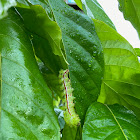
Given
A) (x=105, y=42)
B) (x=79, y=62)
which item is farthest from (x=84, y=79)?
(x=105, y=42)

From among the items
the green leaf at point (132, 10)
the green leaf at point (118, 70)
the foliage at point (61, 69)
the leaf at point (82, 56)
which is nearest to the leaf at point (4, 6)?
the foliage at point (61, 69)

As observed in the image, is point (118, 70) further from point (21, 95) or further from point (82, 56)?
point (21, 95)

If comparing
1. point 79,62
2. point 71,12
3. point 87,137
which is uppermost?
point 71,12

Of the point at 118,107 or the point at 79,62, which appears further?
the point at 118,107

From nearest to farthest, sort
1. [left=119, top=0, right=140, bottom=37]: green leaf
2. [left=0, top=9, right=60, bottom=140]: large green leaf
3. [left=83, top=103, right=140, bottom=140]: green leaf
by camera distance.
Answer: [left=0, top=9, right=60, bottom=140]: large green leaf, [left=83, top=103, right=140, bottom=140]: green leaf, [left=119, top=0, right=140, bottom=37]: green leaf

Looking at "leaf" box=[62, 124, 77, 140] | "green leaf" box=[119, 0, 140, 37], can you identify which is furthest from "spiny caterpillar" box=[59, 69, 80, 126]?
"green leaf" box=[119, 0, 140, 37]

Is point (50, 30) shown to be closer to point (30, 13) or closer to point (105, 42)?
point (30, 13)

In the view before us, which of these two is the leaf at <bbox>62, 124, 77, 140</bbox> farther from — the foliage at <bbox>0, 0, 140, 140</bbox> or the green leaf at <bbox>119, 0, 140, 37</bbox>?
the green leaf at <bbox>119, 0, 140, 37</bbox>
